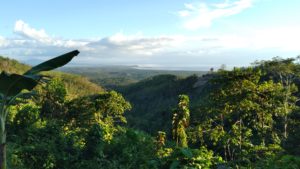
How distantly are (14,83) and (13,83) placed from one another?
0.05 ft

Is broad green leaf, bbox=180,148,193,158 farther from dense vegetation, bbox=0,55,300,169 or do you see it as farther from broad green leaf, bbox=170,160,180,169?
broad green leaf, bbox=170,160,180,169

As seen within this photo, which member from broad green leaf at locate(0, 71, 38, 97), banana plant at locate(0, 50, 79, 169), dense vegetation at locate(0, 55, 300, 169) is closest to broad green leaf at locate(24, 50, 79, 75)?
banana plant at locate(0, 50, 79, 169)

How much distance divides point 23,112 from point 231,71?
1107 cm

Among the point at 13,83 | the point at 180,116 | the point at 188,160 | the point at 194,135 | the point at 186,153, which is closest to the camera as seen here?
the point at 13,83

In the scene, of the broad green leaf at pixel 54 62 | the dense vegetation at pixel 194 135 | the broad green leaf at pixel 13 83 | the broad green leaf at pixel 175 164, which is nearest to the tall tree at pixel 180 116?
the dense vegetation at pixel 194 135

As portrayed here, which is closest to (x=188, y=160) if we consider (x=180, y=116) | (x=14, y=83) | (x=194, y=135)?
(x=14, y=83)

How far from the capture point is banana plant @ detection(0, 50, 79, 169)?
5.25 meters

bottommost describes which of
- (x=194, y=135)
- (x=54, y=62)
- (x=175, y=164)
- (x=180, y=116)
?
(x=180, y=116)

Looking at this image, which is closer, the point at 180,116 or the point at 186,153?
the point at 186,153

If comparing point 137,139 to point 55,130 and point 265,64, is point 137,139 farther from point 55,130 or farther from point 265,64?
point 265,64

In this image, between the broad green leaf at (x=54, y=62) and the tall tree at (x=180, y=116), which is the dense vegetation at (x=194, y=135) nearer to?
the tall tree at (x=180, y=116)

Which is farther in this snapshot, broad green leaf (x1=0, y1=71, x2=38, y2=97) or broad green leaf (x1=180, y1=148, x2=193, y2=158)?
broad green leaf (x1=180, y1=148, x2=193, y2=158)

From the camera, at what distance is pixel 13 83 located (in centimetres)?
538

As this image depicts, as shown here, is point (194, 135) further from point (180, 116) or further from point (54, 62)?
point (54, 62)
